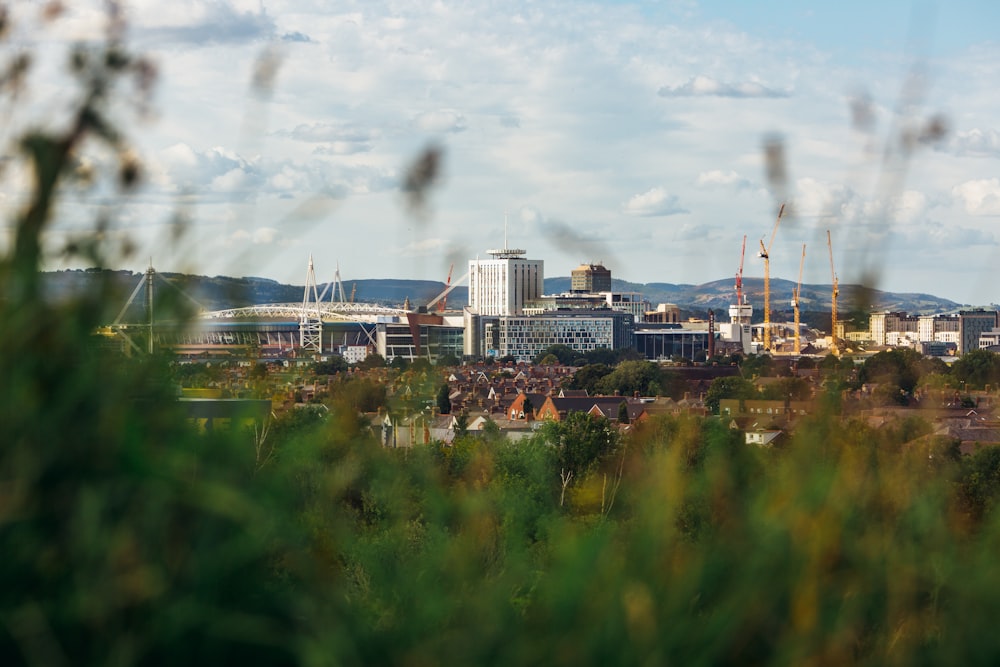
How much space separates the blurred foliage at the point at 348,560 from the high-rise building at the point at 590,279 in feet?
311

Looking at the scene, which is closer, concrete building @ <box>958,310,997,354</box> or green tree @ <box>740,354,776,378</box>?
green tree @ <box>740,354,776,378</box>

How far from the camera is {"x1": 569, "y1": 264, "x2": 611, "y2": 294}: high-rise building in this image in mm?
97188

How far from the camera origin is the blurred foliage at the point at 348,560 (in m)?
0.94

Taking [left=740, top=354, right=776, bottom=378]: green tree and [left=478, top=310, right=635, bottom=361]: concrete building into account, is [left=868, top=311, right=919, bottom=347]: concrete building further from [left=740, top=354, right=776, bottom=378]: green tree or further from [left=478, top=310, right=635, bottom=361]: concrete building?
[left=478, top=310, right=635, bottom=361]: concrete building

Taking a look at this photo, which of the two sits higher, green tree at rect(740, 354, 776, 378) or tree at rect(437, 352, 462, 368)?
tree at rect(437, 352, 462, 368)

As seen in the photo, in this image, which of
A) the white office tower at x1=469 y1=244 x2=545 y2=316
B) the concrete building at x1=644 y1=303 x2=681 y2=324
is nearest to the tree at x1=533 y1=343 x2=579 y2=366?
the white office tower at x1=469 y1=244 x2=545 y2=316

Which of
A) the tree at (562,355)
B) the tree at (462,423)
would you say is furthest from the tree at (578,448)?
the tree at (562,355)

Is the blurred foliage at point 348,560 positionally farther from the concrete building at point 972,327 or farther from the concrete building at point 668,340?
the concrete building at point 668,340

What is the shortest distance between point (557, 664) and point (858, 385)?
947 millimetres

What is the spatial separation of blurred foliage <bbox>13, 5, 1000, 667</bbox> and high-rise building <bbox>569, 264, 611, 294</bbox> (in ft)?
311

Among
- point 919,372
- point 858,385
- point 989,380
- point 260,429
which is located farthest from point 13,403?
point 989,380

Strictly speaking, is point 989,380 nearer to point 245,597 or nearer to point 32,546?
point 245,597

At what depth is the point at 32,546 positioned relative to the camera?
96 cm

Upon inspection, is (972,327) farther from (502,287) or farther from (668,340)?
(502,287)
